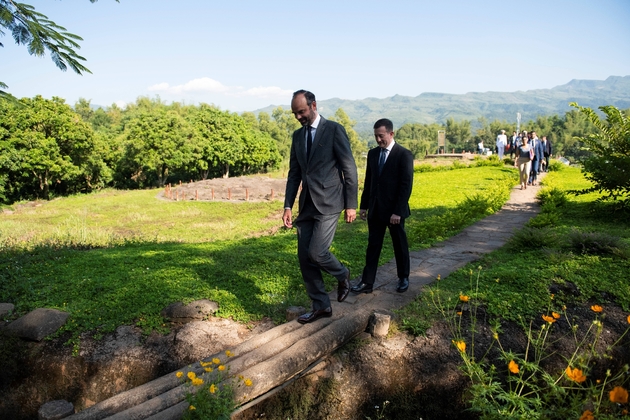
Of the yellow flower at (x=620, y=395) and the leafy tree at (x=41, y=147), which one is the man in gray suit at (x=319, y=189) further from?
the leafy tree at (x=41, y=147)

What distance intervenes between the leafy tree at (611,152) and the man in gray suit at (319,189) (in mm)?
7338

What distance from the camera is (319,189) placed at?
4141 millimetres

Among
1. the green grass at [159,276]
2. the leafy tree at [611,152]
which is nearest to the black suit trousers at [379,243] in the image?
the green grass at [159,276]

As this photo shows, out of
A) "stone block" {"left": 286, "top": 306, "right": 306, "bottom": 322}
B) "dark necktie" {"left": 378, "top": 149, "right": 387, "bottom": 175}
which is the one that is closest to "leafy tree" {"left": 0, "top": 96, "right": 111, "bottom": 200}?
"dark necktie" {"left": 378, "top": 149, "right": 387, "bottom": 175}

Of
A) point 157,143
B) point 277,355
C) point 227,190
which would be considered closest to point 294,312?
point 277,355

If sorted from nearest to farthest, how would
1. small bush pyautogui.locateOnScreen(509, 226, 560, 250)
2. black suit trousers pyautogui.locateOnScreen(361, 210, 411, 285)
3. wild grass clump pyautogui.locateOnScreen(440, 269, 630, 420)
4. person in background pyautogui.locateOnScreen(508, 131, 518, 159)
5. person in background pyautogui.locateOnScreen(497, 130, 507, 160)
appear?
wild grass clump pyautogui.locateOnScreen(440, 269, 630, 420)
black suit trousers pyautogui.locateOnScreen(361, 210, 411, 285)
small bush pyautogui.locateOnScreen(509, 226, 560, 250)
person in background pyautogui.locateOnScreen(508, 131, 518, 159)
person in background pyautogui.locateOnScreen(497, 130, 507, 160)

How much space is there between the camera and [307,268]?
4215mm

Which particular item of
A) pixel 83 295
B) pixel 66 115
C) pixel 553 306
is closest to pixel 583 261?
pixel 553 306

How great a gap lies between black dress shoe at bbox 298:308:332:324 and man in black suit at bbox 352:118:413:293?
3.24 feet

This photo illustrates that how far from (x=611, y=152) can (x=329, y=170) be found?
27.2ft

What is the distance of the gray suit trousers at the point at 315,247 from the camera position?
4105mm

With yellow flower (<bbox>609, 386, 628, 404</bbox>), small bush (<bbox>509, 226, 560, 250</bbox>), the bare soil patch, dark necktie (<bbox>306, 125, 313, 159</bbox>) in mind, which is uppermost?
dark necktie (<bbox>306, 125, 313, 159</bbox>)

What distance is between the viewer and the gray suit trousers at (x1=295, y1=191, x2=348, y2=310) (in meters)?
4.11

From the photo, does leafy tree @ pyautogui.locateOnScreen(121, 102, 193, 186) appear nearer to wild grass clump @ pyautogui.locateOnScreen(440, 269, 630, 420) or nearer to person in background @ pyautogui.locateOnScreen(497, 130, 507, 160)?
person in background @ pyautogui.locateOnScreen(497, 130, 507, 160)
